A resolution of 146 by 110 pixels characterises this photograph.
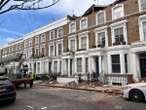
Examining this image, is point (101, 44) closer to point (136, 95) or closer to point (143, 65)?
point (143, 65)

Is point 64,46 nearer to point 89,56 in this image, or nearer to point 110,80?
point 89,56

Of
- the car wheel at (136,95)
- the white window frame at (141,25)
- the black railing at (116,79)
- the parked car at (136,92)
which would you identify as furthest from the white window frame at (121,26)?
the car wheel at (136,95)

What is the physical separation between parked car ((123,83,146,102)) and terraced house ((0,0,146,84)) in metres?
7.45

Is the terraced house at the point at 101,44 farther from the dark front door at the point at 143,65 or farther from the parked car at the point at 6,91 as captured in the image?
the parked car at the point at 6,91

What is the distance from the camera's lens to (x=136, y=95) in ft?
37.2

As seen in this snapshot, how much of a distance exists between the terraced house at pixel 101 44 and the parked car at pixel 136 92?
293 inches

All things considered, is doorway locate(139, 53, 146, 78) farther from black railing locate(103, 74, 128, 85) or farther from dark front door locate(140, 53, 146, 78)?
black railing locate(103, 74, 128, 85)

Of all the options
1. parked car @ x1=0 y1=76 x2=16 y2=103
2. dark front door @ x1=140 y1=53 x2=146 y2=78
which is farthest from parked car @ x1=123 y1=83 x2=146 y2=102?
dark front door @ x1=140 y1=53 x2=146 y2=78

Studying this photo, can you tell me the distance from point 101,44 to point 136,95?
1336 cm

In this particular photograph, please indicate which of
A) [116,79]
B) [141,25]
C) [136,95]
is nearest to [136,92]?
[136,95]

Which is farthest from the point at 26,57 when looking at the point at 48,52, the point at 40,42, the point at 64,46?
the point at 64,46

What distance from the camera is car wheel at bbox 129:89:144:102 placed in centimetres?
1111

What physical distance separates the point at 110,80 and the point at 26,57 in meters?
25.3

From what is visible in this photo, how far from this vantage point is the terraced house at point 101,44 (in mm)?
20000
